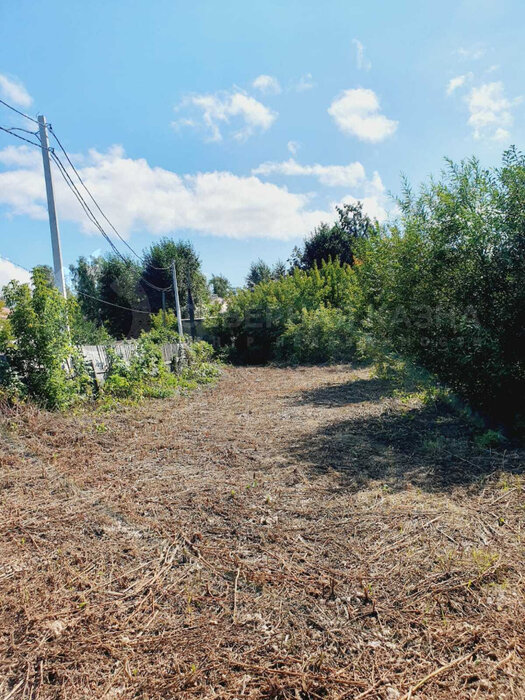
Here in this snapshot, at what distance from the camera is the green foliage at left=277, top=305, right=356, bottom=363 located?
14.8 metres

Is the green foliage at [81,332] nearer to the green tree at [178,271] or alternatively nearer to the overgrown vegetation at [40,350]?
the overgrown vegetation at [40,350]

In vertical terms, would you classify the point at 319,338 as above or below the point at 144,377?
→ above

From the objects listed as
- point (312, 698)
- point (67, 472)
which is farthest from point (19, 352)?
point (312, 698)

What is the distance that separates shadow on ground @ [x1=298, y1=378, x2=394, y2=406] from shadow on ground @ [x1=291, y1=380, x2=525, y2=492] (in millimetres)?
1249

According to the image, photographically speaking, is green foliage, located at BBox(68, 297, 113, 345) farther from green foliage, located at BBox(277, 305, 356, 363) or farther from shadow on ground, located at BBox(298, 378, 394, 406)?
green foliage, located at BBox(277, 305, 356, 363)

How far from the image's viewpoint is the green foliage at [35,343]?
6.07m

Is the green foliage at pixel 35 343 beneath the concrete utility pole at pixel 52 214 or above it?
beneath

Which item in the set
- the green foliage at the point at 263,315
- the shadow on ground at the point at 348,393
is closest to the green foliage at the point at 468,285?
the shadow on ground at the point at 348,393

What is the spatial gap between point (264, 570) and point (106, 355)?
21.1 feet

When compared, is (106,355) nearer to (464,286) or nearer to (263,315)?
(464,286)

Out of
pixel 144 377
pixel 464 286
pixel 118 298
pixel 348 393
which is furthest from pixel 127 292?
pixel 464 286

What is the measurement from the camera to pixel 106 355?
8.00 metres

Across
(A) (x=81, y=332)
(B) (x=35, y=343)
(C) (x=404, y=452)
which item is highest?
(A) (x=81, y=332)

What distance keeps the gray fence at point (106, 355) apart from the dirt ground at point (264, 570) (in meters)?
2.71
